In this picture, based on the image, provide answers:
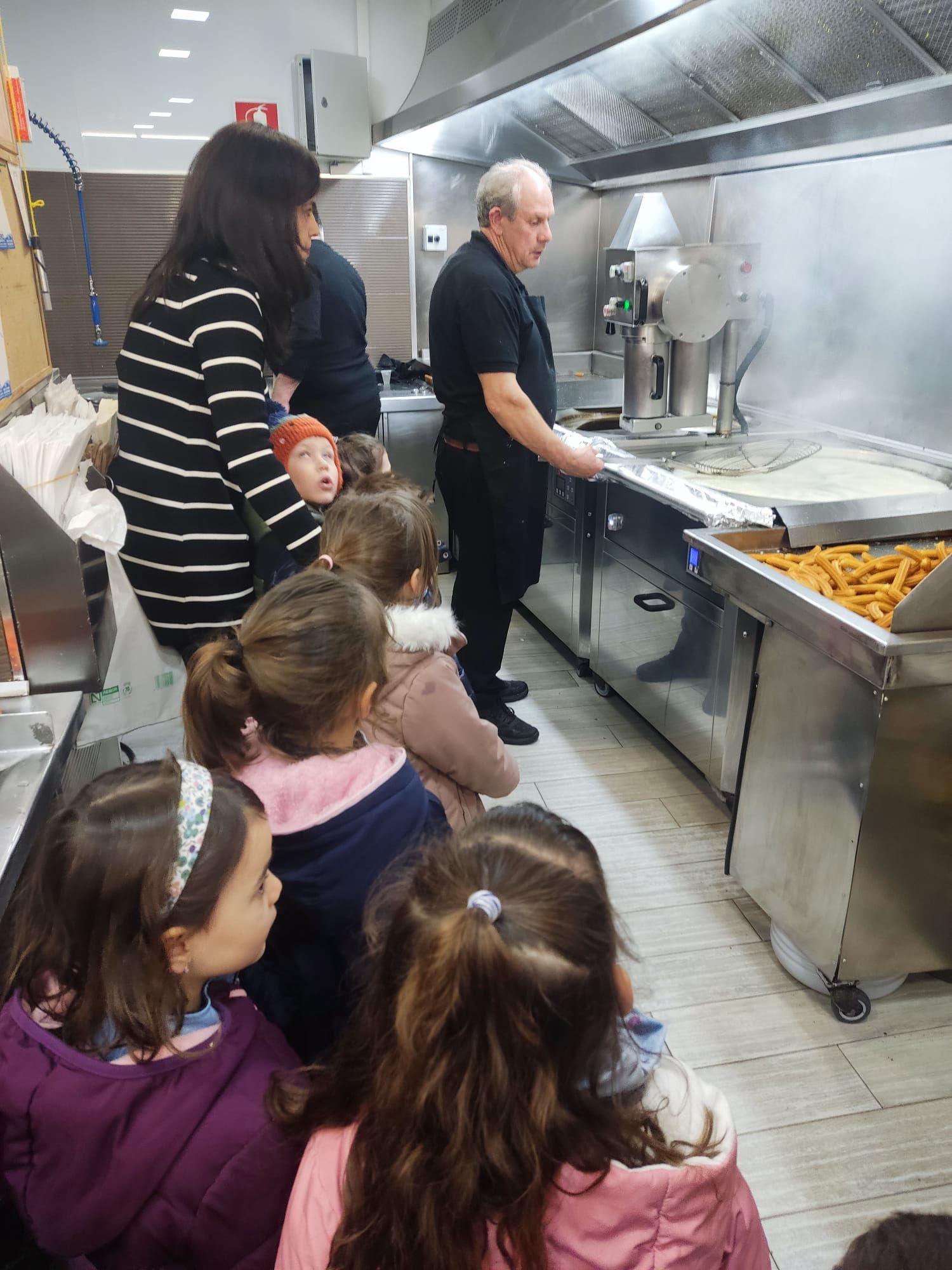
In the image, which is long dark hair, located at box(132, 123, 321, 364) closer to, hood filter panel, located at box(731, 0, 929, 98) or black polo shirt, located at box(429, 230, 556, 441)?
black polo shirt, located at box(429, 230, 556, 441)

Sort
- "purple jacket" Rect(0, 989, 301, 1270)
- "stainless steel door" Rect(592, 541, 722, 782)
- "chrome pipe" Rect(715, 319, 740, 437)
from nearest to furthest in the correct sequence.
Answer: "purple jacket" Rect(0, 989, 301, 1270), "stainless steel door" Rect(592, 541, 722, 782), "chrome pipe" Rect(715, 319, 740, 437)

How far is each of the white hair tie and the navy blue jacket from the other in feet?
1.09

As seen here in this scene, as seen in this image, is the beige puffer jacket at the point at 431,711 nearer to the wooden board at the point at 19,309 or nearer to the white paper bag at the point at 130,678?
the white paper bag at the point at 130,678

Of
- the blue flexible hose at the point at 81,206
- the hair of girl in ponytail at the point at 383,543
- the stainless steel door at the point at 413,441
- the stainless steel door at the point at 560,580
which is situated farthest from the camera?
the stainless steel door at the point at 413,441

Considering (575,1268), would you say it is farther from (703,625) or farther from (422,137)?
(422,137)

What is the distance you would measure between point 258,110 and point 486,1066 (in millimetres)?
4411

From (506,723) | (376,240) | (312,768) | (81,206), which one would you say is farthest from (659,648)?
(81,206)

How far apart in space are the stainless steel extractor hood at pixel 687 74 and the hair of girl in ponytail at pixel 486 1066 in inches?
68.2

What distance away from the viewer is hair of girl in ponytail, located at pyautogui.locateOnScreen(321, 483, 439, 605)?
4.96 ft

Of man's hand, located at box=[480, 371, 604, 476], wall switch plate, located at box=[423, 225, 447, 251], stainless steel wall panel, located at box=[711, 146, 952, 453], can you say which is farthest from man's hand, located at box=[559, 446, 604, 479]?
wall switch plate, located at box=[423, 225, 447, 251]

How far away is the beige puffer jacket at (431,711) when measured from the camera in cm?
141

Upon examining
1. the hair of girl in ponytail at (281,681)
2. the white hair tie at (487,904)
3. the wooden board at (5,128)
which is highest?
the wooden board at (5,128)

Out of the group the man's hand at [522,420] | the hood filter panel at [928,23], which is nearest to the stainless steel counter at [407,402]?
the man's hand at [522,420]

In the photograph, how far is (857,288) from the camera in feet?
8.52
